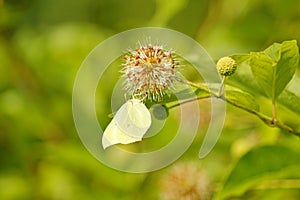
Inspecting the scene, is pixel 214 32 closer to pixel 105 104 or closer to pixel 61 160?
pixel 105 104

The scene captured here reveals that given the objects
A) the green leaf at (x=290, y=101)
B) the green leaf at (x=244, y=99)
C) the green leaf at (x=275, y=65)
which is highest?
the green leaf at (x=290, y=101)

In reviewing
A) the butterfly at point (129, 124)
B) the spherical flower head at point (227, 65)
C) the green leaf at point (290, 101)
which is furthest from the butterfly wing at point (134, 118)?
the green leaf at point (290, 101)

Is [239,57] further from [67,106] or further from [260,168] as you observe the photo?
[67,106]

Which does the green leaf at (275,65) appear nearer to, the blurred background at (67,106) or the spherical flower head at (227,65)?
the spherical flower head at (227,65)

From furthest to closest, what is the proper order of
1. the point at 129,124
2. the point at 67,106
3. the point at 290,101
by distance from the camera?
the point at 67,106, the point at 290,101, the point at 129,124

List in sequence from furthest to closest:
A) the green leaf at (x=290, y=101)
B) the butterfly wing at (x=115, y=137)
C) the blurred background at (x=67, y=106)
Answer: the blurred background at (x=67, y=106), the green leaf at (x=290, y=101), the butterfly wing at (x=115, y=137)

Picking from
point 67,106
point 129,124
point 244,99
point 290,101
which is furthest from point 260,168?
point 67,106
